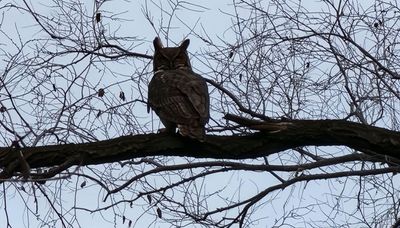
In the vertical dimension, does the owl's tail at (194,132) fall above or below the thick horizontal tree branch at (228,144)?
above

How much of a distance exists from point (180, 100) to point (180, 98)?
0.09 ft

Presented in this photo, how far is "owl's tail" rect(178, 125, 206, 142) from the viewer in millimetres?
4781

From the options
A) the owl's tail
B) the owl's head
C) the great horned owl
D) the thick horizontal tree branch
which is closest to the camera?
the thick horizontal tree branch

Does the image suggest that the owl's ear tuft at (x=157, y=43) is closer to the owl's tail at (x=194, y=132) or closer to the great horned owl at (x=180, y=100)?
the great horned owl at (x=180, y=100)

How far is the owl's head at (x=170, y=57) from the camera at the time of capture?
6.77 m

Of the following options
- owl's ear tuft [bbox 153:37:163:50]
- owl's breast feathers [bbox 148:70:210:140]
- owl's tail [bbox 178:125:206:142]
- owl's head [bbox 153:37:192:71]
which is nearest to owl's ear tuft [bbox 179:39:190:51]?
owl's head [bbox 153:37:192:71]

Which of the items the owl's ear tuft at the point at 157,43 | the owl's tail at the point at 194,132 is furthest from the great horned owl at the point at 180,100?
the owl's ear tuft at the point at 157,43

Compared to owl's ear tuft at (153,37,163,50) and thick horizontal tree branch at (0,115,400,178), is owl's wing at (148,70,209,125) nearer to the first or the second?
thick horizontal tree branch at (0,115,400,178)

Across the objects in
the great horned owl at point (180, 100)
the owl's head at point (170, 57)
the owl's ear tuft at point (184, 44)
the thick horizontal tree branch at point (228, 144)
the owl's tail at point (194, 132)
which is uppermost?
the owl's ear tuft at point (184, 44)

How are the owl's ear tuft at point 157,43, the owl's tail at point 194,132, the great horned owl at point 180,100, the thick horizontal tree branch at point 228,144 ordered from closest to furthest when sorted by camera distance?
the thick horizontal tree branch at point 228,144 → the owl's tail at point 194,132 → the great horned owl at point 180,100 → the owl's ear tuft at point 157,43

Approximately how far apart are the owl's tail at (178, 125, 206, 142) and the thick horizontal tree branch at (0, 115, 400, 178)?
0.12 feet

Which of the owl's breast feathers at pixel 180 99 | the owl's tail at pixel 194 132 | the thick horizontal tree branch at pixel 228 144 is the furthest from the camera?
the owl's breast feathers at pixel 180 99

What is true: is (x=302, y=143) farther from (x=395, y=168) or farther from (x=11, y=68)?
(x=11, y=68)

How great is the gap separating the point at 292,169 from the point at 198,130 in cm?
135
